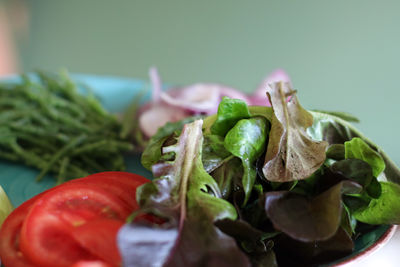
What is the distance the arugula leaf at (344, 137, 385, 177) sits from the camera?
60cm

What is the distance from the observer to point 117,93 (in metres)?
1.58

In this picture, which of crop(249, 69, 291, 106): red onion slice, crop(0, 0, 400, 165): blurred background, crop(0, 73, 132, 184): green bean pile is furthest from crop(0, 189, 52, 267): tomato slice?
crop(0, 0, 400, 165): blurred background

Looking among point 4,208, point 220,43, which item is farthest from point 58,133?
point 220,43

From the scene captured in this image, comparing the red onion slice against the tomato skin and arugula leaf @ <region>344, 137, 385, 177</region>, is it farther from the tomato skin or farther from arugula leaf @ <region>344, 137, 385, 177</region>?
the tomato skin

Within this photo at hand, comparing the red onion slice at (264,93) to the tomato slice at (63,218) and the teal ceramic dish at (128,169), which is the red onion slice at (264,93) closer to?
the teal ceramic dish at (128,169)

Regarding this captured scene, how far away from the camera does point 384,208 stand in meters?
0.61

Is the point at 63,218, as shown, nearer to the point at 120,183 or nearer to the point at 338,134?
the point at 120,183

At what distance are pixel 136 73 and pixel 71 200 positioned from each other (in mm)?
2311

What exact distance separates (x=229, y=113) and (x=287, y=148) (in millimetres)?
101

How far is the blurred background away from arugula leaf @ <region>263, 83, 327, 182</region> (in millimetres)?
1162

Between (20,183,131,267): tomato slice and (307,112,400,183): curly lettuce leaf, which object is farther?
(307,112,400,183): curly lettuce leaf

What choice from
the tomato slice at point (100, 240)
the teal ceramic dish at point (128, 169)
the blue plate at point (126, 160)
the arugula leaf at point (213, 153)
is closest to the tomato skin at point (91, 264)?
the tomato slice at point (100, 240)

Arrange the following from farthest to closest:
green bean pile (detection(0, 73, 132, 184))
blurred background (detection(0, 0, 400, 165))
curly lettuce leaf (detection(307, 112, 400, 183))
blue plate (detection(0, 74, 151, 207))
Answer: blurred background (detection(0, 0, 400, 165))
green bean pile (detection(0, 73, 132, 184))
blue plate (detection(0, 74, 151, 207))
curly lettuce leaf (detection(307, 112, 400, 183))

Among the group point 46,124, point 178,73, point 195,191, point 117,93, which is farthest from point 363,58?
point 195,191
